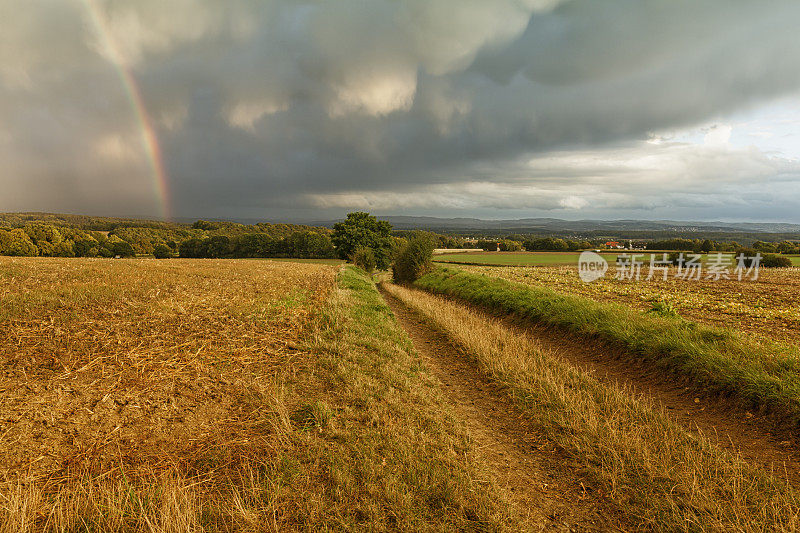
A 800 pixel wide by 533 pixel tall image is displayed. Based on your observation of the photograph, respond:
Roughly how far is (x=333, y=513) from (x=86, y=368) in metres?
5.11

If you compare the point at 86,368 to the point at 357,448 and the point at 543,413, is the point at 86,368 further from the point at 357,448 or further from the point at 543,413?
the point at 543,413

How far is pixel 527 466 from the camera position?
5320 mm

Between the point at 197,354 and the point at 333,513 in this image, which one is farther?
the point at 197,354

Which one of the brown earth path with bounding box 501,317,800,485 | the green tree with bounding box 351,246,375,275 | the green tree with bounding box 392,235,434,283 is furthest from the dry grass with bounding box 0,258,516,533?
the green tree with bounding box 351,246,375,275

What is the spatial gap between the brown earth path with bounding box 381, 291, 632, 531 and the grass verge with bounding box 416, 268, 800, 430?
4427mm

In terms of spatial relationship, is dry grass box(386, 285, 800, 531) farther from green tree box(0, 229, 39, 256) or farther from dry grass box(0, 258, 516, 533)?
green tree box(0, 229, 39, 256)

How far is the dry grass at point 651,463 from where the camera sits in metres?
4.11

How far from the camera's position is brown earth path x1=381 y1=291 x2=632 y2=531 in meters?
4.25

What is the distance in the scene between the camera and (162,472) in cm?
409

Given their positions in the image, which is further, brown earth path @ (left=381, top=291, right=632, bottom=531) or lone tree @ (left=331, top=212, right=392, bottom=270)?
lone tree @ (left=331, top=212, right=392, bottom=270)

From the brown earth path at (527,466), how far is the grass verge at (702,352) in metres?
4.43

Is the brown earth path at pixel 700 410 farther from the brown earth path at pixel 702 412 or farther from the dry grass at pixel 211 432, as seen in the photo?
the dry grass at pixel 211 432

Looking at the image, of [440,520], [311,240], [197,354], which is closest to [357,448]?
[440,520]

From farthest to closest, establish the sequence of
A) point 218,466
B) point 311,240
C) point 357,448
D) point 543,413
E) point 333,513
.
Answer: point 311,240
point 543,413
point 357,448
point 218,466
point 333,513
